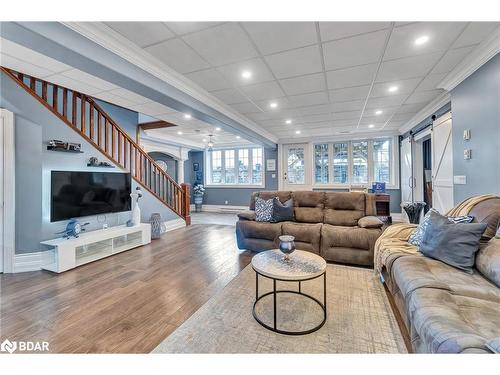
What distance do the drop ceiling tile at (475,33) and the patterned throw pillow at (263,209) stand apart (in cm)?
285

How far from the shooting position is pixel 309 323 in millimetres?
1815

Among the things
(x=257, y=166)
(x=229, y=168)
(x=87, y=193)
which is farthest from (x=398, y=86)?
(x=229, y=168)

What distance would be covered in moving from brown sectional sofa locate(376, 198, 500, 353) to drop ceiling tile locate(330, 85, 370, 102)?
7.05 ft

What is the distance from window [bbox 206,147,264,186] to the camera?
8.32m

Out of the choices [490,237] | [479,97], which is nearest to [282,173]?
[479,97]

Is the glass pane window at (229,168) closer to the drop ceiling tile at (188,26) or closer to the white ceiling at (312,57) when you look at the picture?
the white ceiling at (312,57)

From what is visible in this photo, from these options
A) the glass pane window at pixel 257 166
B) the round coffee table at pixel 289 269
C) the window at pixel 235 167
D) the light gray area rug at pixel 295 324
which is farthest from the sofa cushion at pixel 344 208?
the glass pane window at pixel 257 166

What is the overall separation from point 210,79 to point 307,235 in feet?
8.19

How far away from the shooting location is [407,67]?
9.11 feet

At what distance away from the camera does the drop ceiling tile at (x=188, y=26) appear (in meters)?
1.98

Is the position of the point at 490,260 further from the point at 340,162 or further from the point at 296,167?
the point at 296,167

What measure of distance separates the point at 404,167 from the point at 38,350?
7151 mm

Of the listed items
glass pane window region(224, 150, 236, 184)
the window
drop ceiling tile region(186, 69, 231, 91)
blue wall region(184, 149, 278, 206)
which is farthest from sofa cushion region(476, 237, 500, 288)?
glass pane window region(224, 150, 236, 184)
